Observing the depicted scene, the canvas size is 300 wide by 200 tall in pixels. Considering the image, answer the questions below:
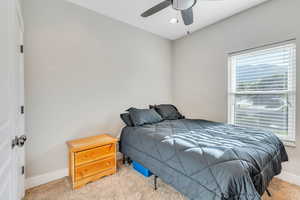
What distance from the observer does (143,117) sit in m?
2.61

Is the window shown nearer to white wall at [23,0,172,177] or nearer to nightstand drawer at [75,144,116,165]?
white wall at [23,0,172,177]

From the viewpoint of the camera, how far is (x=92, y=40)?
8.16ft

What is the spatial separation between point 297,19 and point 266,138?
5.63ft

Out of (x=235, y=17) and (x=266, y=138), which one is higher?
(x=235, y=17)

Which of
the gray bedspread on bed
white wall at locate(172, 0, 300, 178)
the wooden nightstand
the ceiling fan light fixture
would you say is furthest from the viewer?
the ceiling fan light fixture

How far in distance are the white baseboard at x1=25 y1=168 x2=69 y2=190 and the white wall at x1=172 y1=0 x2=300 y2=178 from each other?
2731 millimetres

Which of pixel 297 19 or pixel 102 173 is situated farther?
pixel 102 173

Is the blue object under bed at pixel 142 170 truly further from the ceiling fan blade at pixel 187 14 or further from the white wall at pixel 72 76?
the ceiling fan blade at pixel 187 14

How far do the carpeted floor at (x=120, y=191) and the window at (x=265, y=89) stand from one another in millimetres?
723

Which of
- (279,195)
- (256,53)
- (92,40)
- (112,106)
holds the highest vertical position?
(92,40)

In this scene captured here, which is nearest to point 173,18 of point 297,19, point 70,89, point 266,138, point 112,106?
point 297,19

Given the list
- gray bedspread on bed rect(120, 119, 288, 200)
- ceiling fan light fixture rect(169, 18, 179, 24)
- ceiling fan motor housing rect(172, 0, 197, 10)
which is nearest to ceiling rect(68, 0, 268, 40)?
ceiling fan light fixture rect(169, 18, 179, 24)

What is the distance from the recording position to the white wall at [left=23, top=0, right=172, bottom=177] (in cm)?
200

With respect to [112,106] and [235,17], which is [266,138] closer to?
[235,17]
